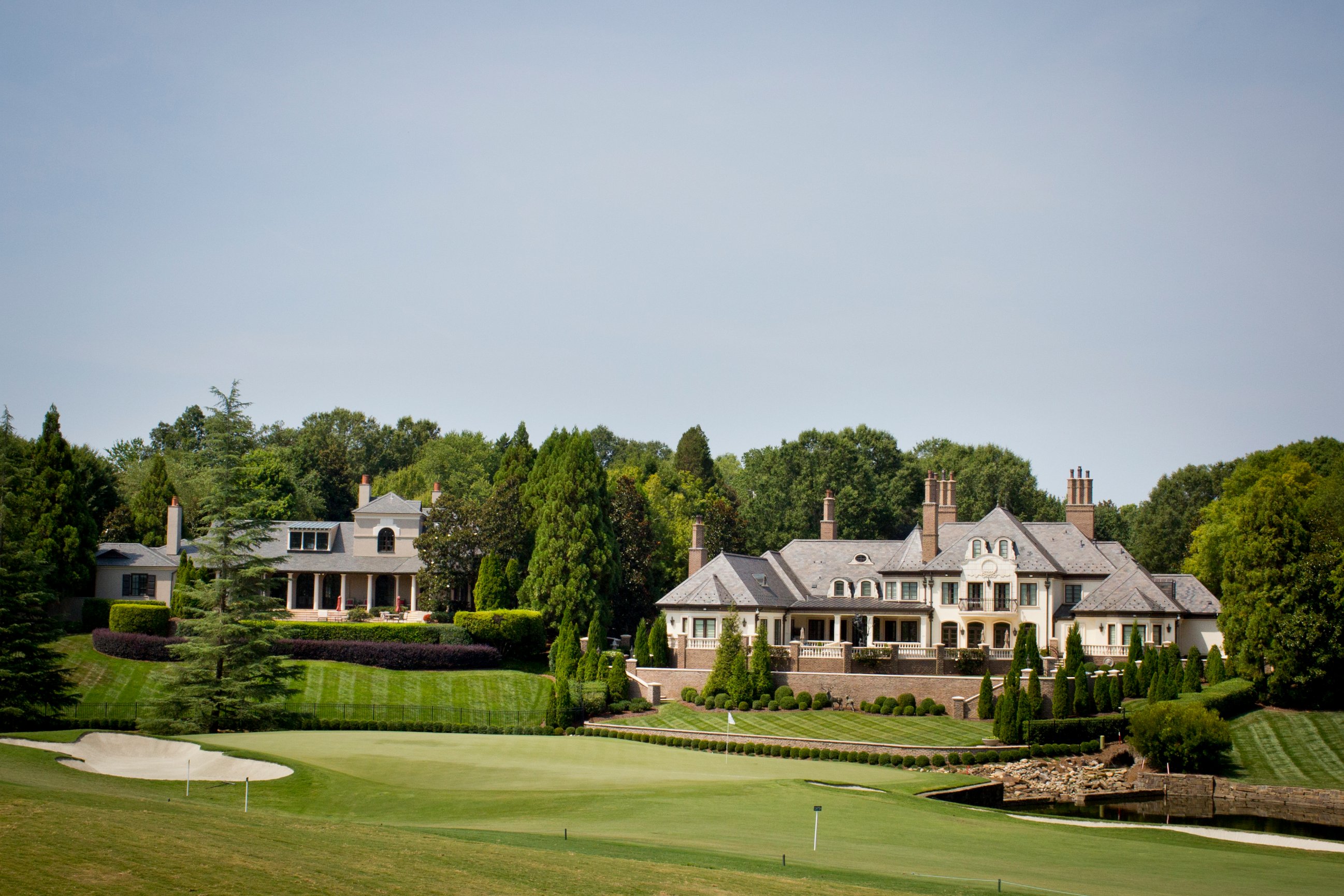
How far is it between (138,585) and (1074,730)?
46562 millimetres

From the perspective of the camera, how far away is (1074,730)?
44.1 metres

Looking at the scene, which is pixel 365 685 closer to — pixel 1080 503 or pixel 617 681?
pixel 617 681

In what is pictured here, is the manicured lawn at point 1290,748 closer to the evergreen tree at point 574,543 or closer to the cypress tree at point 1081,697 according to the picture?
the cypress tree at point 1081,697

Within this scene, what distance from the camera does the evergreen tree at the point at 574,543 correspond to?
60469mm

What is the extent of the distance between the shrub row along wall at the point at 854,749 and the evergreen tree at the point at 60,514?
3087cm

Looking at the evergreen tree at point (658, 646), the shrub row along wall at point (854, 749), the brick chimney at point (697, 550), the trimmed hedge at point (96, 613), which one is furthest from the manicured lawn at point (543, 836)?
the brick chimney at point (697, 550)

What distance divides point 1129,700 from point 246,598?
35.5 meters

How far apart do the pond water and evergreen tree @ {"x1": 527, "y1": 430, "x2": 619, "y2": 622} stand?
2897 cm

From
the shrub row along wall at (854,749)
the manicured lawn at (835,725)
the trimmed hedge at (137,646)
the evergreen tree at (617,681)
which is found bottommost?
the shrub row along wall at (854,749)

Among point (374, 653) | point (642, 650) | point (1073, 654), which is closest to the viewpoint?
point (1073, 654)

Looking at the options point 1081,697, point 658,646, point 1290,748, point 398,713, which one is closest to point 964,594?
point 1081,697

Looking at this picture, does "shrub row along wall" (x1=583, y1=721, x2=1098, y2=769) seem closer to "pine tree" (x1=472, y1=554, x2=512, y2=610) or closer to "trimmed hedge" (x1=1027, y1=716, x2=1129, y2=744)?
"trimmed hedge" (x1=1027, y1=716, x2=1129, y2=744)

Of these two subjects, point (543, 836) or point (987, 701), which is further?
point (987, 701)

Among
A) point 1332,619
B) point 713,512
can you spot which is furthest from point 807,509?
point 1332,619
